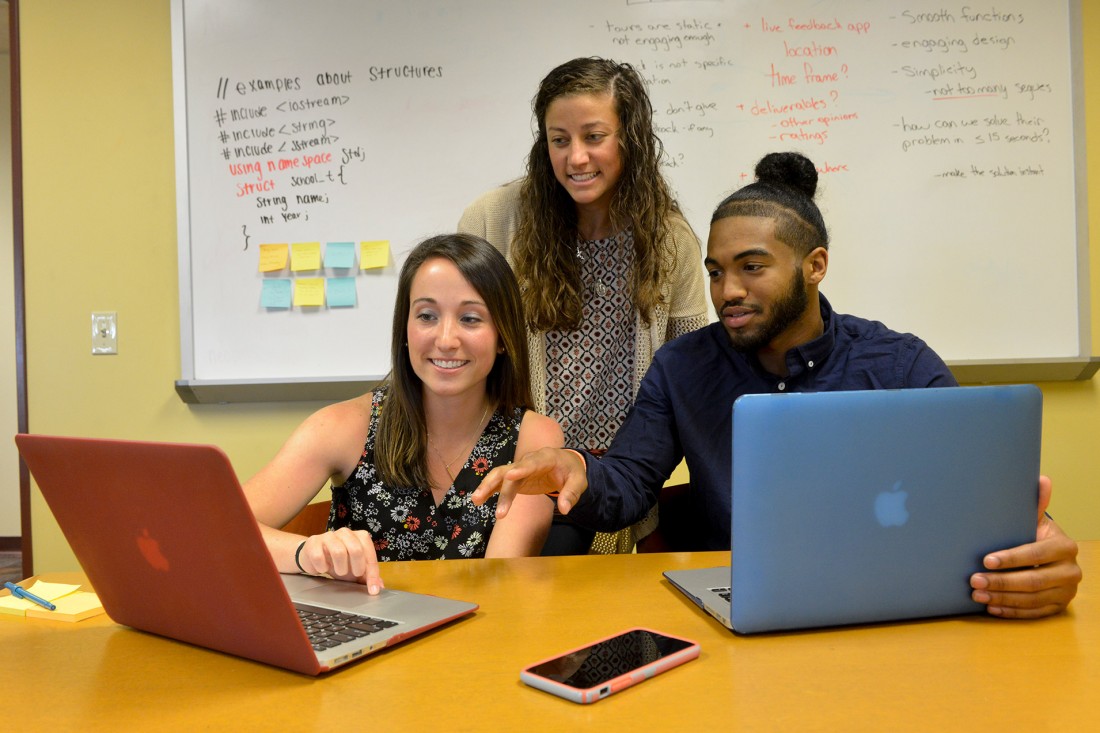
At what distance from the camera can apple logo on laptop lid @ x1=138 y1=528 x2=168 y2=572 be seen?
0.81 m

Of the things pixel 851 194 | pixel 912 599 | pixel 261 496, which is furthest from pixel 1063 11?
pixel 261 496

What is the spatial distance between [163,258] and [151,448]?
206 cm

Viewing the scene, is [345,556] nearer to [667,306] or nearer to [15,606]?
[15,606]

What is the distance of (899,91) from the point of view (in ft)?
8.34

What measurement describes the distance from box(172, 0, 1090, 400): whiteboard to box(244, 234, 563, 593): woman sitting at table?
3.45ft

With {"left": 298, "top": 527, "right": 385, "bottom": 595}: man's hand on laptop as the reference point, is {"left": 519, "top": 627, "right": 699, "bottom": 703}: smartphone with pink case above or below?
below

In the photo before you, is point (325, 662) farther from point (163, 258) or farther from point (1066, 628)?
point (163, 258)

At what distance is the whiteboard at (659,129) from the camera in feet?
8.30

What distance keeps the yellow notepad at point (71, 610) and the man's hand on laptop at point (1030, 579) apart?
97 cm

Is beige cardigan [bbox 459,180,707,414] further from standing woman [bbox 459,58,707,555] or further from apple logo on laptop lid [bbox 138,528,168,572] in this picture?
apple logo on laptop lid [bbox 138,528,168,572]

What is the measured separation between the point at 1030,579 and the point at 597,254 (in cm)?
116

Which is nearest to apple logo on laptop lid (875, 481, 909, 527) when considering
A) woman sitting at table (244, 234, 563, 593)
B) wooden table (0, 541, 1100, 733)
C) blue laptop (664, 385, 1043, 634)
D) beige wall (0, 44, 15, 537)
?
blue laptop (664, 385, 1043, 634)

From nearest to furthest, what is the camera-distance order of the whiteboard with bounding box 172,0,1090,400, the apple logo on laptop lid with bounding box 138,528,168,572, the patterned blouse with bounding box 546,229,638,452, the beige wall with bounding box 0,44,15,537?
the apple logo on laptop lid with bounding box 138,528,168,572 < the patterned blouse with bounding box 546,229,638,452 < the whiteboard with bounding box 172,0,1090,400 < the beige wall with bounding box 0,44,15,537

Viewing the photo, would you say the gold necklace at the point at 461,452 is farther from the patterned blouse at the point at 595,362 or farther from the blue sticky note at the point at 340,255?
the blue sticky note at the point at 340,255
